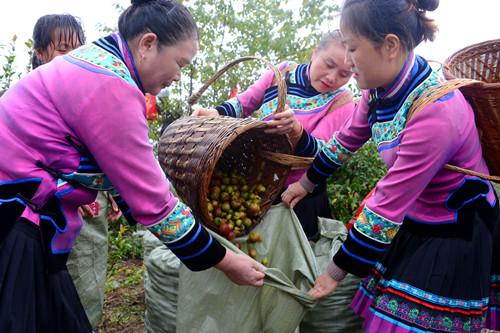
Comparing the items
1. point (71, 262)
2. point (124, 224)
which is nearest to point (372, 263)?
point (71, 262)

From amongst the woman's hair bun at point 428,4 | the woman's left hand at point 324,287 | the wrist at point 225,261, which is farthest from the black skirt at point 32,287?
the woman's hair bun at point 428,4

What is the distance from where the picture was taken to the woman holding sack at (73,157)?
1.24 metres

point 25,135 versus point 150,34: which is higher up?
point 150,34

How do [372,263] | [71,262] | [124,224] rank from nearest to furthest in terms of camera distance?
1. [372,263]
2. [71,262]
3. [124,224]

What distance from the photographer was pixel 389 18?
4.87ft

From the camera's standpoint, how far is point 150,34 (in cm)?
135

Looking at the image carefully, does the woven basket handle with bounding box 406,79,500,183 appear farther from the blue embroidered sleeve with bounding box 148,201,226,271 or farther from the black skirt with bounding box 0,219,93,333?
the black skirt with bounding box 0,219,93,333

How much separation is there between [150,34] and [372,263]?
998mm

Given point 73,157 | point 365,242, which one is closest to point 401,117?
point 365,242

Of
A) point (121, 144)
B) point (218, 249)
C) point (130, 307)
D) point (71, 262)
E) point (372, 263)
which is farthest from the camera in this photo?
point (130, 307)

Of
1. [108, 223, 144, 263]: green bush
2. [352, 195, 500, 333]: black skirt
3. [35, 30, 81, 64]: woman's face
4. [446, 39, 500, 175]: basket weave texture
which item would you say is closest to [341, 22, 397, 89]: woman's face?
[446, 39, 500, 175]: basket weave texture

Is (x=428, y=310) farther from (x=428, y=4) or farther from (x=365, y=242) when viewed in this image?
(x=428, y=4)

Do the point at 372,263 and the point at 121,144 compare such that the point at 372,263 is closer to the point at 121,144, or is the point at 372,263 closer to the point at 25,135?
the point at 121,144

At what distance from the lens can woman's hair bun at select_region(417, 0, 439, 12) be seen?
1533 millimetres
